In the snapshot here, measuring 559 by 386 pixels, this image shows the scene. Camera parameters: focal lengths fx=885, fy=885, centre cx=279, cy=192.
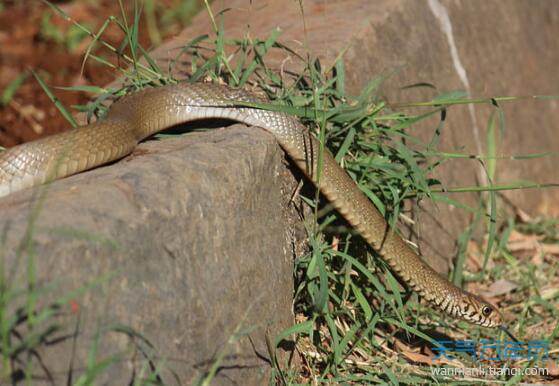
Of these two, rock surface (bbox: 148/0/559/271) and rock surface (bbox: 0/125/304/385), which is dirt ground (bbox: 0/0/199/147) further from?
rock surface (bbox: 0/125/304/385)

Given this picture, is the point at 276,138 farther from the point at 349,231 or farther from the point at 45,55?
the point at 45,55

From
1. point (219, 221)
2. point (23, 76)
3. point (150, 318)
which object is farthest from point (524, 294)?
point (23, 76)

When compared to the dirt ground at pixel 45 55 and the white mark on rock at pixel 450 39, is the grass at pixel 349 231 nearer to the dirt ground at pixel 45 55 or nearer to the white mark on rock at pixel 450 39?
the white mark on rock at pixel 450 39

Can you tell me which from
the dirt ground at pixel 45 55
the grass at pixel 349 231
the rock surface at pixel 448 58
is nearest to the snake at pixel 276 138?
the grass at pixel 349 231

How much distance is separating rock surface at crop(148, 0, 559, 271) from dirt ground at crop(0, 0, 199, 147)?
4.32 feet

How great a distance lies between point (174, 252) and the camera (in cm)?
256

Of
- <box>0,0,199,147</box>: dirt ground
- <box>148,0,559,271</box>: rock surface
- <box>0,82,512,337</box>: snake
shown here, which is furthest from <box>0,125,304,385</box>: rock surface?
<box>0,0,199,147</box>: dirt ground

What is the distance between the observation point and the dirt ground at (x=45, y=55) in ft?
18.8

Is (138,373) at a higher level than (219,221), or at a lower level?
lower

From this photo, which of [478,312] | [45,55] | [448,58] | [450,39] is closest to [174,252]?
[478,312]

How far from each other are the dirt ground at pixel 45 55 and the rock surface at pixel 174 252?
2.67 metres

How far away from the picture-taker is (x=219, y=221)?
279 cm

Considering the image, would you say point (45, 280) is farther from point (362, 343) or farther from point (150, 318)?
point (362, 343)

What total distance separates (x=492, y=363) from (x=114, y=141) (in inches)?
75.4
